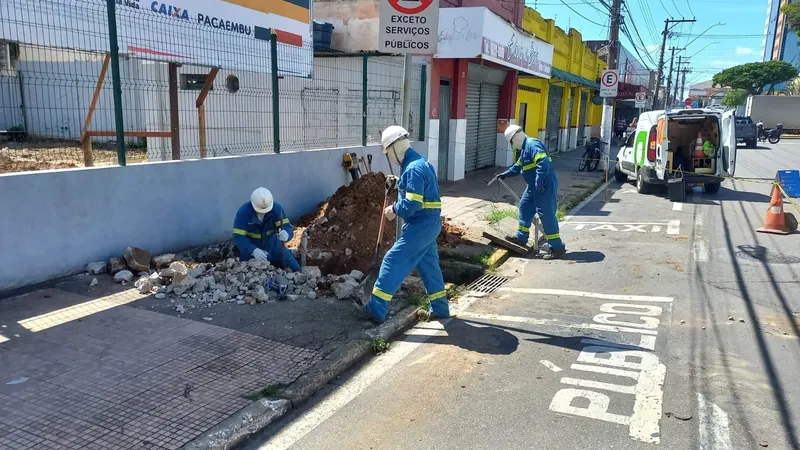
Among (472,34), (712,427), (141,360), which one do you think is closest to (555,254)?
(712,427)

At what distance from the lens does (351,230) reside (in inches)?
299

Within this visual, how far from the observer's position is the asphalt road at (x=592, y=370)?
138 inches

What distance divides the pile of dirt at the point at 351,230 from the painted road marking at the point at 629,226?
287 centimetres

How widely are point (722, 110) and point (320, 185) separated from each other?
10.2 metres

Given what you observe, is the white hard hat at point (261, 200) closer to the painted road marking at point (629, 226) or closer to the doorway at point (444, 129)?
the painted road marking at point (629, 226)

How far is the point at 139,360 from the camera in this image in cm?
418

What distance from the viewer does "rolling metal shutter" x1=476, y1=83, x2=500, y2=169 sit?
17.9 metres

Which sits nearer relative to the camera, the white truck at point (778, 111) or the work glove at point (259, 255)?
the work glove at point (259, 255)

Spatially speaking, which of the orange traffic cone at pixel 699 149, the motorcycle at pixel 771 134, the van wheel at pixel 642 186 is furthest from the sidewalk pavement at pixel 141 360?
the motorcycle at pixel 771 134

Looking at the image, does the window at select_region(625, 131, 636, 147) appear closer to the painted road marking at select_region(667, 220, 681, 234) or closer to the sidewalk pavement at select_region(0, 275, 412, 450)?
the painted road marking at select_region(667, 220, 681, 234)

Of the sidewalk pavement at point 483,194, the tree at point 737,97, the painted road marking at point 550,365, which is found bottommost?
the painted road marking at point 550,365

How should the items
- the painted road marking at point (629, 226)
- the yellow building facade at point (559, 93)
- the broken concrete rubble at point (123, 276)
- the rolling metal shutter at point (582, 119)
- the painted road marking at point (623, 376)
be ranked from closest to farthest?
the painted road marking at point (623, 376) < the broken concrete rubble at point (123, 276) < the painted road marking at point (629, 226) < the yellow building facade at point (559, 93) < the rolling metal shutter at point (582, 119)

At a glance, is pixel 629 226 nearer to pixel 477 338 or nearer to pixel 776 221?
pixel 776 221

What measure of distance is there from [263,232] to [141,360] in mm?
2554
